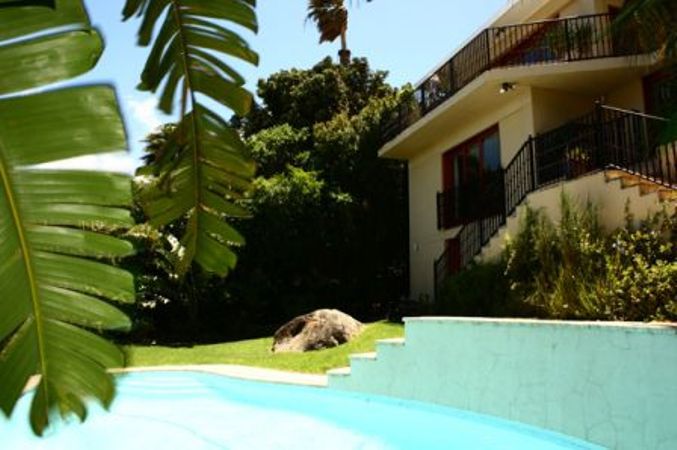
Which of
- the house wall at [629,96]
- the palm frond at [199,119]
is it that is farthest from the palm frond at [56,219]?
the house wall at [629,96]

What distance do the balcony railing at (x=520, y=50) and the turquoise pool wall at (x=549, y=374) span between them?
6.36 meters

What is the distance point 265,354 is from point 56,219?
46.7 ft

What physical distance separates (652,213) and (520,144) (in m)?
5.76

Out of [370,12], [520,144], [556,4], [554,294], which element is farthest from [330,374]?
[556,4]

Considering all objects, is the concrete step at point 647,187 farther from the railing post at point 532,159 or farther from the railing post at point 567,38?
the railing post at point 567,38

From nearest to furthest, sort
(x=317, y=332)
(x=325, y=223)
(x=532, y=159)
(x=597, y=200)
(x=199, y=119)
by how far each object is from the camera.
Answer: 1. (x=199, y=119)
2. (x=597, y=200)
3. (x=532, y=159)
4. (x=317, y=332)
5. (x=325, y=223)

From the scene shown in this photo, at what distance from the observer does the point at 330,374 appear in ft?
35.5

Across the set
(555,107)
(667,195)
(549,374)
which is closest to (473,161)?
(555,107)

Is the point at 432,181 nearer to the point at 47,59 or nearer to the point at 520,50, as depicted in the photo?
the point at 520,50

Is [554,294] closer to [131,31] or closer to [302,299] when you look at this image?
[131,31]

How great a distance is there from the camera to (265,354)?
1491 cm

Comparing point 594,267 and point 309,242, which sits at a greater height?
point 309,242

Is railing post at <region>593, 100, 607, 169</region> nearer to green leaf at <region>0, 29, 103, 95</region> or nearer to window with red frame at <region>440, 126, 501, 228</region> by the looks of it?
window with red frame at <region>440, 126, 501, 228</region>

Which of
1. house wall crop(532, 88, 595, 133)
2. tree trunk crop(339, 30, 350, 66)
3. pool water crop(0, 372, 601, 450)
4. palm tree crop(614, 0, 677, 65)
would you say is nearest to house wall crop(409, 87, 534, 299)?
house wall crop(532, 88, 595, 133)
